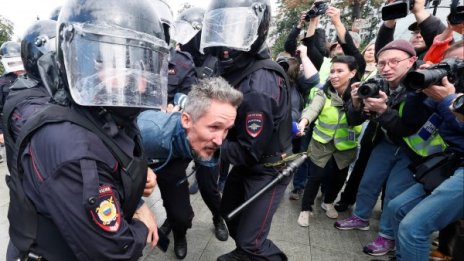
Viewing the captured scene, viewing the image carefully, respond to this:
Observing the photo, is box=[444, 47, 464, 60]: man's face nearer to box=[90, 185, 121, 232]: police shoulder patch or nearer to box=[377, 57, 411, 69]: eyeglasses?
box=[377, 57, 411, 69]: eyeglasses

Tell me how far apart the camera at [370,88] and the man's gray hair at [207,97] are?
116cm

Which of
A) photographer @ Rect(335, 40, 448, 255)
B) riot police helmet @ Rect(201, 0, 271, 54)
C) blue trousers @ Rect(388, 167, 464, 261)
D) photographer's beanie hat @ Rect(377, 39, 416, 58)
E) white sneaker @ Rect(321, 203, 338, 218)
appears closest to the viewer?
blue trousers @ Rect(388, 167, 464, 261)

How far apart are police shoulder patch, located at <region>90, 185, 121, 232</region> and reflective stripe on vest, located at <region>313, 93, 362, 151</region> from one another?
8.83ft

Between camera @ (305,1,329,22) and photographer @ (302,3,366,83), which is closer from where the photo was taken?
photographer @ (302,3,366,83)

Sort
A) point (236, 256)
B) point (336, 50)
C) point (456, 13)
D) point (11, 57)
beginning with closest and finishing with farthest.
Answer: point (236, 256)
point (456, 13)
point (11, 57)
point (336, 50)

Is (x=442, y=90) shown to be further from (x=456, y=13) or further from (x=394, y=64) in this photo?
(x=456, y=13)

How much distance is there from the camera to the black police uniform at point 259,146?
191cm

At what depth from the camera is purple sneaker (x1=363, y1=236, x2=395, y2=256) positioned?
111 inches

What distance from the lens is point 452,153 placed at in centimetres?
207

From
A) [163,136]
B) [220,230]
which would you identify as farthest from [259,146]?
[220,230]

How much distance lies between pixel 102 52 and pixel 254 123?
1.03 metres

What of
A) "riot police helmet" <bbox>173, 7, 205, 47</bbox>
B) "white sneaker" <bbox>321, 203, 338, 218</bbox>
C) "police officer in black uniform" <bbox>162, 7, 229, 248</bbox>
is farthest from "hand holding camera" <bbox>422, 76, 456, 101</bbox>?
"riot police helmet" <bbox>173, 7, 205, 47</bbox>

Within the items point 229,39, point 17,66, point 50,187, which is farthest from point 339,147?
point 17,66

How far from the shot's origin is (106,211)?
1006 millimetres
